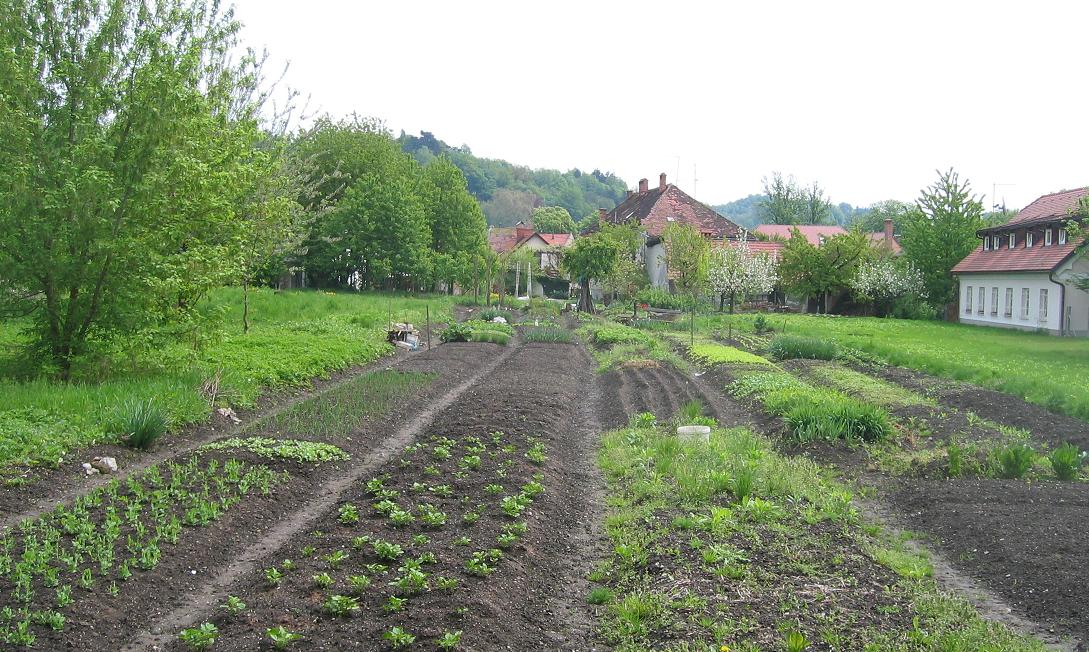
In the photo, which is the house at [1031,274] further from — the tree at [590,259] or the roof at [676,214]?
the roof at [676,214]

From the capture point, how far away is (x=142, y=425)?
10.9 meters

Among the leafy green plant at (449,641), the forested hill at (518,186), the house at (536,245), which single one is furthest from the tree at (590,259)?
the forested hill at (518,186)

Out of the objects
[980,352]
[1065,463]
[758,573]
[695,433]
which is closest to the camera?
[758,573]

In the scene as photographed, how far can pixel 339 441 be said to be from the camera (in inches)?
470

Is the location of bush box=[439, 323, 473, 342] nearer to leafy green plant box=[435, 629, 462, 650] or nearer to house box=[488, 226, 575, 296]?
leafy green plant box=[435, 629, 462, 650]

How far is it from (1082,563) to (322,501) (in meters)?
7.53

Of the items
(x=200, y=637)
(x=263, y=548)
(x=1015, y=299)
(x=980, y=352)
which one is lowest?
(x=263, y=548)

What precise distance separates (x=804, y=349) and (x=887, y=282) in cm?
2592

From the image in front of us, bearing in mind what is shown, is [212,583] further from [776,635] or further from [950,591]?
[950,591]

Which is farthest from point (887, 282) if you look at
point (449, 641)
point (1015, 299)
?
point (449, 641)

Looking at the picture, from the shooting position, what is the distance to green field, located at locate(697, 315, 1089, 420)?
55.6 feet

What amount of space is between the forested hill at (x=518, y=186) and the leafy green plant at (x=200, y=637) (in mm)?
123410

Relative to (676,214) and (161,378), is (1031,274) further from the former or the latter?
(161,378)

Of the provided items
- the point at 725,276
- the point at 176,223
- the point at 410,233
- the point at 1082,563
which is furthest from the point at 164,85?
the point at 410,233
